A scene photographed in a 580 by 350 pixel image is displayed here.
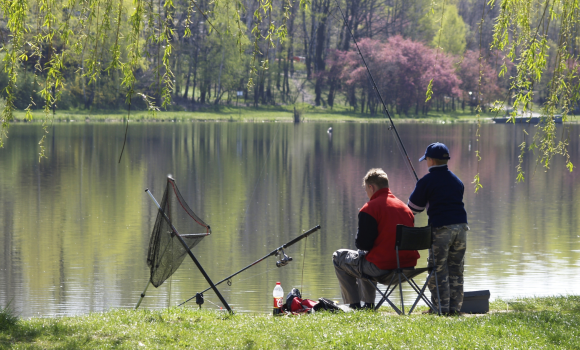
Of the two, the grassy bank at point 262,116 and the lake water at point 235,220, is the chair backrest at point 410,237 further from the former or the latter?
the grassy bank at point 262,116

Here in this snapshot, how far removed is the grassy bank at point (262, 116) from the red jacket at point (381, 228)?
49897 millimetres

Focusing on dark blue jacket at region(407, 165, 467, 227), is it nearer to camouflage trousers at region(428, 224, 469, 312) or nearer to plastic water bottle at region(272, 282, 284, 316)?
camouflage trousers at region(428, 224, 469, 312)

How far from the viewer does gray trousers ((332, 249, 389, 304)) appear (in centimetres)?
598

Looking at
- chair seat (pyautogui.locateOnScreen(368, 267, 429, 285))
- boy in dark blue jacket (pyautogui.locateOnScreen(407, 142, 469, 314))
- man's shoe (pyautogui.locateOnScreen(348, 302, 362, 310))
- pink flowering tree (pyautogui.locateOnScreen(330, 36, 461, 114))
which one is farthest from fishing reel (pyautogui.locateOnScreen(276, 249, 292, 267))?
pink flowering tree (pyautogui.locateOnScreen(330, 36, 461, 114))

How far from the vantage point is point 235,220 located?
14953 millimetres

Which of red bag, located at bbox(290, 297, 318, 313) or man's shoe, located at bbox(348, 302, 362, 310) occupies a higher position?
man's shoe, located at bbox(348, 302, 362, 310)

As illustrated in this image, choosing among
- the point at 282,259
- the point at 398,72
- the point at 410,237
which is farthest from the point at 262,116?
the point at 410,237

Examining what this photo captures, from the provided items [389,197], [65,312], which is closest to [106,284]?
[65,312]

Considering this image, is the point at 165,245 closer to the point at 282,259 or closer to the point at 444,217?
the point at 282,259

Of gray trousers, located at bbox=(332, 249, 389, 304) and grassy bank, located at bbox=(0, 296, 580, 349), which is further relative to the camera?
gray trousers, located at bbox=(332, 249, 389, 304)

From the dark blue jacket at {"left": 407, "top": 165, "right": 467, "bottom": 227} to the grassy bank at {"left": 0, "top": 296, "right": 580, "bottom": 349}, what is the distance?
0.87 meters

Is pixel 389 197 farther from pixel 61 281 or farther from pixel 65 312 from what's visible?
pixel 61 281

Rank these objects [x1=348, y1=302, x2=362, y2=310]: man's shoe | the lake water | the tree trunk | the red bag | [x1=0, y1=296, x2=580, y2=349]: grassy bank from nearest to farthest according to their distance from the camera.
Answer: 1. [x1=0, y1=296, x2=580, y2=349]: grassy bank
2. [x1=348, y1=302, x2=362, y2=310]: man's shoe
3. the red bag
4. the lake water
5. the tree trunk

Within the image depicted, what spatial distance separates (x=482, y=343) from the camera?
4.89m
